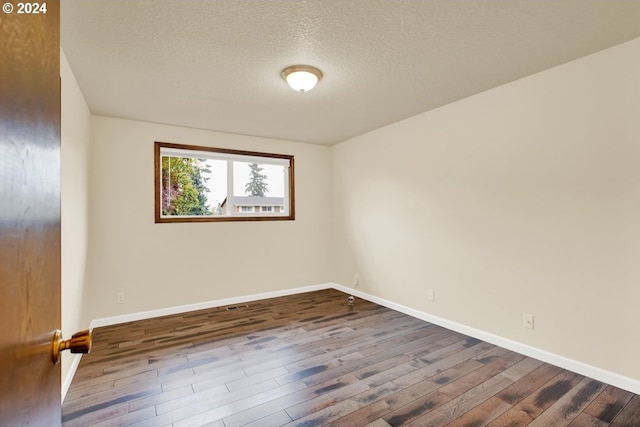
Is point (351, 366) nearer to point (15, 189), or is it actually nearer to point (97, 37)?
point (15, 189)

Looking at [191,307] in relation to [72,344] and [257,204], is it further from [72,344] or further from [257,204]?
[72,344]

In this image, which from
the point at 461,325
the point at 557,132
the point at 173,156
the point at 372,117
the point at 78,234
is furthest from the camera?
the point at 173,156

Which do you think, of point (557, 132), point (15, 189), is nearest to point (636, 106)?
point (557, 132)

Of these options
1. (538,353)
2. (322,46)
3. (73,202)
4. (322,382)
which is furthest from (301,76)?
(538,353)

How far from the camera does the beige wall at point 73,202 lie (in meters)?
2.19

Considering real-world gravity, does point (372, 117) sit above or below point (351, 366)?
above

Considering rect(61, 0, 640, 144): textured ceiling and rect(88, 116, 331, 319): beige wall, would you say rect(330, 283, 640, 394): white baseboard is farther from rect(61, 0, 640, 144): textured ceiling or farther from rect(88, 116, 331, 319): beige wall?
rect(61, 0, 640, 144): textured ceiling

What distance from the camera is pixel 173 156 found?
392cm

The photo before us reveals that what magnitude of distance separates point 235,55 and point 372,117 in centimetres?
194

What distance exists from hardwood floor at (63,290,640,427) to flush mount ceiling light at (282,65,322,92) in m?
2.31

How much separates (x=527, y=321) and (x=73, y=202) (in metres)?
4.01

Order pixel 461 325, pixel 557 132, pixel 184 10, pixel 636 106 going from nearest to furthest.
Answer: pixel 184 10
pixel 636 106
pixel 557 132
pixel 461 325

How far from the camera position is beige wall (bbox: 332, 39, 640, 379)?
213 cm

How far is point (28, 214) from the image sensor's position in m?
0.56
